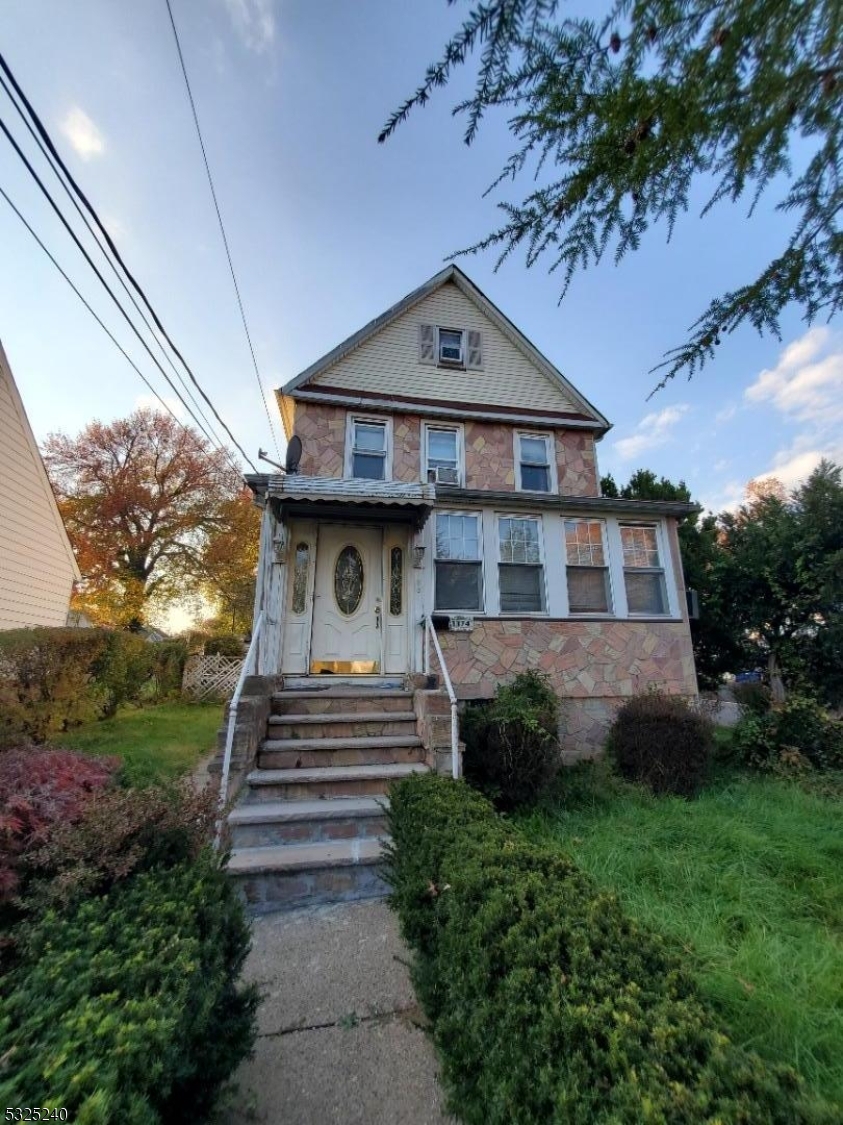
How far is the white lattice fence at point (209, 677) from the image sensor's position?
1294 cm

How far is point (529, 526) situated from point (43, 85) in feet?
22.5

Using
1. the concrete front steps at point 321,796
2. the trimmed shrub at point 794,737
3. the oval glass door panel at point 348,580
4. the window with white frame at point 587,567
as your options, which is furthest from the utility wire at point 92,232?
the trimmed shrub at point 794,737

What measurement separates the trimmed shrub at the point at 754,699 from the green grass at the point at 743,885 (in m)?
1.51

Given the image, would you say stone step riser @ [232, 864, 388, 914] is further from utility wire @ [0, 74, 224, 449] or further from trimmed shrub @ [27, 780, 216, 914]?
utility wire @ [0, 74, 224, 449]

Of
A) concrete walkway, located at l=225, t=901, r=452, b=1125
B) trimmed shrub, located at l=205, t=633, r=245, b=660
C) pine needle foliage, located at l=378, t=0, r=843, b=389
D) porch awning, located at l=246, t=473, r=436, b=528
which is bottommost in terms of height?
concrete walkway, located at l=225, t=901, r=452, b=1125

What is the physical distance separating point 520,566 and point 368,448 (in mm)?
3185

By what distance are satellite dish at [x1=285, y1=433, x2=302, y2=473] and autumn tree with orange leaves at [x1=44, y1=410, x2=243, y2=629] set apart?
14.4 m

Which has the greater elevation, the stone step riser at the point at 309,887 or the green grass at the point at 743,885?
the green grass at the point at 743,885

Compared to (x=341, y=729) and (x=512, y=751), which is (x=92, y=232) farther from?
(x=512, y=751)

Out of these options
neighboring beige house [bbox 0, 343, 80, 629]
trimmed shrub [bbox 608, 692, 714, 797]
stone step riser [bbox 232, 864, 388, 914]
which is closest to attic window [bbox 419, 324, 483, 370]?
trimmed shrub [bbox 608, 692, 714, 797]

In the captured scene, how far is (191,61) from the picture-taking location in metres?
4.56

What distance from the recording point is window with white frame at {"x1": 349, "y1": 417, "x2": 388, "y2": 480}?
762 centimetres

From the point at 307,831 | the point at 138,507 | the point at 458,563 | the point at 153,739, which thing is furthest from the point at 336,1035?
the point at 138,507

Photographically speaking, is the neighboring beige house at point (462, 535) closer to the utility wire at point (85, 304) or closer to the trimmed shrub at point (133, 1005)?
the utility wire at point (85, 304)
